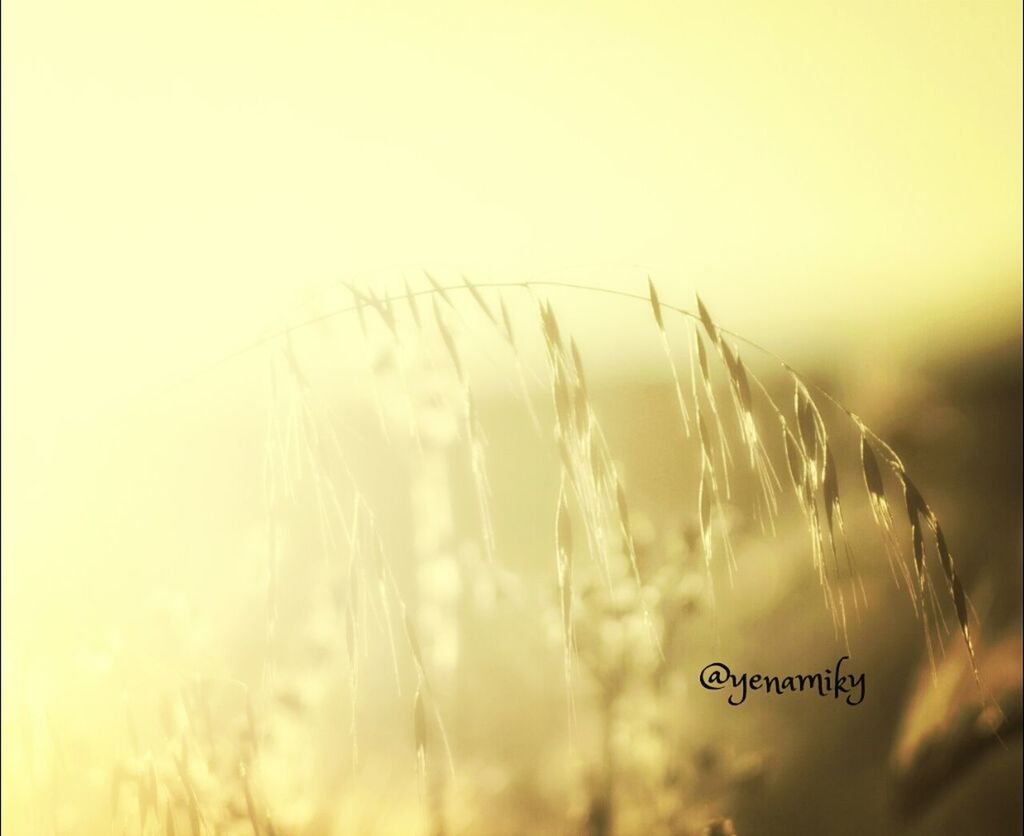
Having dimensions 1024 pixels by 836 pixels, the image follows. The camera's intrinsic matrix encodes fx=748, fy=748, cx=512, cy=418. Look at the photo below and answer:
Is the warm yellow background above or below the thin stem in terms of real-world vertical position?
above

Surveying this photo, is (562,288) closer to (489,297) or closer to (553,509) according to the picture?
(489,297)

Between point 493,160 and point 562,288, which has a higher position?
point 493,160

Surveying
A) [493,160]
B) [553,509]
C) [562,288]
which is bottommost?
[553,509]

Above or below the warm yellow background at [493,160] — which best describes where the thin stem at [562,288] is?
below

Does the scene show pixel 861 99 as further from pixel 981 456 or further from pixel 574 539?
pixel 574 539

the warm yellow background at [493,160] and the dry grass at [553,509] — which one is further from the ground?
the warm yellow background at [493,160]


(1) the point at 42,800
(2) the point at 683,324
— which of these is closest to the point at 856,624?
(2) the point at 683,324

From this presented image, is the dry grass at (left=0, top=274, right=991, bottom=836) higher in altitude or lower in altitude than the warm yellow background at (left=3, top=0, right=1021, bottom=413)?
lower

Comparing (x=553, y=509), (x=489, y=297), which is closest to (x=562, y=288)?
(x=489, y=297)
